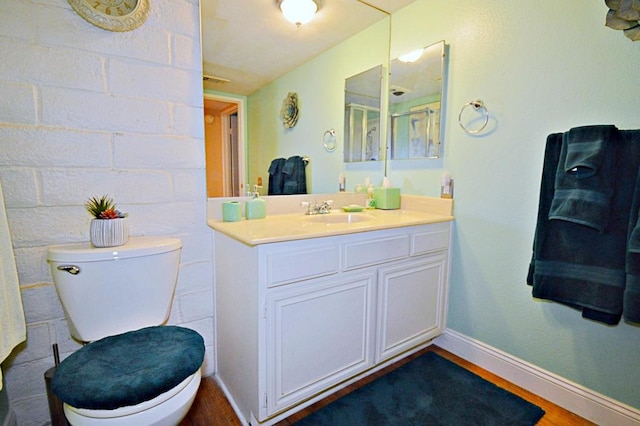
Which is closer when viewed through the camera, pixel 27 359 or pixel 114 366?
pixel 114 366

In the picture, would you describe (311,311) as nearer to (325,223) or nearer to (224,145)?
(325,223)

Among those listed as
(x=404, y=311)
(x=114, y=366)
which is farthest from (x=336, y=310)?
(x=114, y=366)

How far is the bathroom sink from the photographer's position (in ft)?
5.94

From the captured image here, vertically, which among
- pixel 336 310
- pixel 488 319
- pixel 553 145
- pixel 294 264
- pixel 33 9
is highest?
pixel 33 9

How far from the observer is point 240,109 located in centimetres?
167

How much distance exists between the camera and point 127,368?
0.94 meters

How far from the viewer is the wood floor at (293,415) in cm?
139

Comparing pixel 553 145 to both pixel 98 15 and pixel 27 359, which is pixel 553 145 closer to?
pixel 98 15

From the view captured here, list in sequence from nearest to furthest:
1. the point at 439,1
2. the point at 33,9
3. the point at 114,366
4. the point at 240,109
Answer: the point at 114,366 < the point at 33,9 < the point at 240,109 < the point at 439,1

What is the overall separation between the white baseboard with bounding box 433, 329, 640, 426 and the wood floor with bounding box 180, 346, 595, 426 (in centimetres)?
3

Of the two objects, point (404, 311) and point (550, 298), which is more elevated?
point (550, 298)

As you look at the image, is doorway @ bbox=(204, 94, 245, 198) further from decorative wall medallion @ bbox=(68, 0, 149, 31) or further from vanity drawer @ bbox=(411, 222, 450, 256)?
vanity drawer @ bbox=(411, 222, 450, 256)

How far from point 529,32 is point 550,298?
1.26 m

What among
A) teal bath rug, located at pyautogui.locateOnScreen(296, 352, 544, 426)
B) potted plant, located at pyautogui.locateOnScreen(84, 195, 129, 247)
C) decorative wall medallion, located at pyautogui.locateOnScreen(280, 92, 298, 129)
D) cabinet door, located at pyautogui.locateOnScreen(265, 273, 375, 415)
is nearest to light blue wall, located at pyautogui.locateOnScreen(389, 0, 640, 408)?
teal bath rug, located at pyautogui.locateOnScreen(296, 352, 544, 426)
